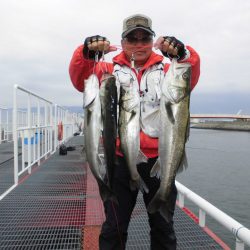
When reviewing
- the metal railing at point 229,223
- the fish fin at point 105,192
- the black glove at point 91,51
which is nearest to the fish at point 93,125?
the fish fin at point 105,192

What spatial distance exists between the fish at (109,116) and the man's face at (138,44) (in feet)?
1.59

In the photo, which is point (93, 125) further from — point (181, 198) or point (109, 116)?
point (181, 198)

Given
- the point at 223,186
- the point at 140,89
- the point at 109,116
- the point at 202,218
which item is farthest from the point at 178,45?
the point at 223,186

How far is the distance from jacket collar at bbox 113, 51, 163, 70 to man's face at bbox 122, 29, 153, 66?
59mm

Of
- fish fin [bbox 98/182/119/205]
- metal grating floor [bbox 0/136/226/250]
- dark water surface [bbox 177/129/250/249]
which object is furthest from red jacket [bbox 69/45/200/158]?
dark water surface [bbox 177/129/250/249]

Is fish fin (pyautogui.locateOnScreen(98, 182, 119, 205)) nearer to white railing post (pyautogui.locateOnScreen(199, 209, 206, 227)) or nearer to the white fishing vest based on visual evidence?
the white fishing vest

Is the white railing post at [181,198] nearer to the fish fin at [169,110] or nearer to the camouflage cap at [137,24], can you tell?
the fish fin at [169,110]

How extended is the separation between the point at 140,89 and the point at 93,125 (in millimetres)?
648

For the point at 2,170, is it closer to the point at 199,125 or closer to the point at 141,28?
the point at 141,28

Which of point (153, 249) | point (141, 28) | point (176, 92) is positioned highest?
point (141, 28)

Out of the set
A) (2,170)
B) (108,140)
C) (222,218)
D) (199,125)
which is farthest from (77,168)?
(199,125)

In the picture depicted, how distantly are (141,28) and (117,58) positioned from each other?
41 cm

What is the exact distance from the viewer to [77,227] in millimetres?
5184

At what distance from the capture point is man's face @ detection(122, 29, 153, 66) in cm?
323
